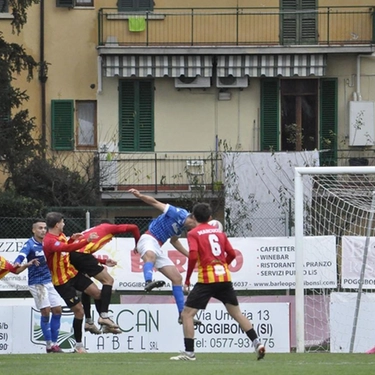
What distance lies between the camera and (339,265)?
21.5m

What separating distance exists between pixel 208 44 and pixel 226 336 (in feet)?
41.1

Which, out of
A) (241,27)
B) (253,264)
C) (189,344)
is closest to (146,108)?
(241,27)

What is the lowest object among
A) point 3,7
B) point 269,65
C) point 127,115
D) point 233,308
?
point 233,308

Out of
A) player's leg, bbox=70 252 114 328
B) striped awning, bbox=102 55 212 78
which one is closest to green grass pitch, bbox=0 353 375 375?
player's leg, bbox=70 252 114 328

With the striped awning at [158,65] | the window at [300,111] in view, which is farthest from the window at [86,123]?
the window at [300,111]

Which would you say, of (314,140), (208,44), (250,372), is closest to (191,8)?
(208,44)

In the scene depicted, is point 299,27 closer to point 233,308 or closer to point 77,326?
point 77,326

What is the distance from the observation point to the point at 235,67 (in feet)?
104

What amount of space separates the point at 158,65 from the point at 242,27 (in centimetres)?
264

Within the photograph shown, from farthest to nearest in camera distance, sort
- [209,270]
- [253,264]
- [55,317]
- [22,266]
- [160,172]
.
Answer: [160,172]
[253,264]
[55,317]
[22,266]
[209,270]

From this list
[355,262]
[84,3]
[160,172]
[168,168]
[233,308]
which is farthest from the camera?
[84,3]

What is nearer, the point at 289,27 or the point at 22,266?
the point at 22,266

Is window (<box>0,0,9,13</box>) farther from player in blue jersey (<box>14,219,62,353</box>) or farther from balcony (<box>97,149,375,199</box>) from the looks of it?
player in blue jersey (<box>14,219,62,353</box>)

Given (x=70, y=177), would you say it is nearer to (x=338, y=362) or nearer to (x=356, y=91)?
(x=356, y=91)
